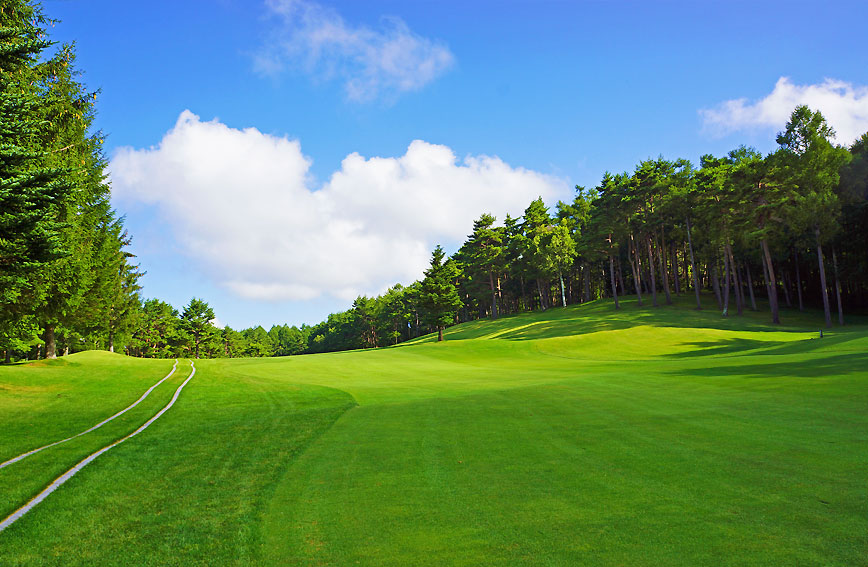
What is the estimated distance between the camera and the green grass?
4.92m

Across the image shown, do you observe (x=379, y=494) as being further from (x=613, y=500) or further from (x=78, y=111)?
(x=78, y=111)

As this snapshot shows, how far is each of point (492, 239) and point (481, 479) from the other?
74.2m

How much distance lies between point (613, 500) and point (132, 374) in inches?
1039

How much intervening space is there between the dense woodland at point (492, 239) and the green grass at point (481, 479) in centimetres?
722

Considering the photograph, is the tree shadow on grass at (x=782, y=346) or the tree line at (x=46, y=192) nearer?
the tree line at (x=46, y=192)

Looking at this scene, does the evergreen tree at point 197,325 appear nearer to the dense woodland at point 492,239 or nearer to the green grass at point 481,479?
the dense woodland at point 492,239

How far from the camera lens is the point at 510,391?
54.1 ft

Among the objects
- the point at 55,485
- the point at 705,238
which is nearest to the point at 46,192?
the point at 55,485

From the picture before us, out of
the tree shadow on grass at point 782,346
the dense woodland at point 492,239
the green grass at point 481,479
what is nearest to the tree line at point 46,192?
the dense woodland at point 492,239

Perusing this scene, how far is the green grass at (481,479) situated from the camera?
16.1ft

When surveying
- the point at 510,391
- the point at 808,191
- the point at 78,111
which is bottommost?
the point at 510,391

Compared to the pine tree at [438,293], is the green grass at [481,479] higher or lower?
lower

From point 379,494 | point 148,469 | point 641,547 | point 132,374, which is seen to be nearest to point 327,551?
point 379,494

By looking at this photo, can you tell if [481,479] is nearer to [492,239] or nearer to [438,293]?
[438,293]
